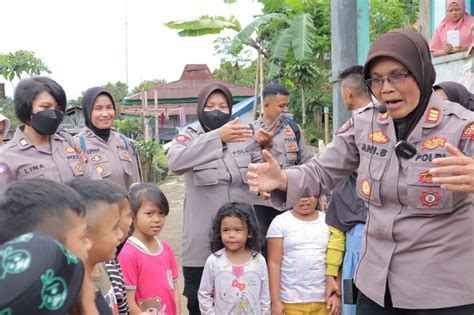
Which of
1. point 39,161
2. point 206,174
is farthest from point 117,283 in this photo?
point 206,174

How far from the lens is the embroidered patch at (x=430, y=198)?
2.27m

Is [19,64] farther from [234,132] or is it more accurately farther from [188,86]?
[234,132]

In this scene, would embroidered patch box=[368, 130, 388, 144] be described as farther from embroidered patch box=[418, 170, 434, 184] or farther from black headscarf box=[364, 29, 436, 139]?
embroidered patch box=[418, 170, 434, 184]

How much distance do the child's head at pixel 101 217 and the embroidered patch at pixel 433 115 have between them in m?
1.33

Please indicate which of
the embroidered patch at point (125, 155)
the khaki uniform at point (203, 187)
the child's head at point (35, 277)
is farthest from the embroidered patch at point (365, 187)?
the embroidered patch at point (125, 155)

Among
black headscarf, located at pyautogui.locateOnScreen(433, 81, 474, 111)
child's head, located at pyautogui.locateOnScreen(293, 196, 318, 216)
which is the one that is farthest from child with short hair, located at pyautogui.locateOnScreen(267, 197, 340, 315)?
black headscarf, located at pyautogui.locateOnScreen(433, 81, 474, 111)

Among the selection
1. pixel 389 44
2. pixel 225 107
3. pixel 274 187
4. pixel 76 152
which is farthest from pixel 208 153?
pixel 389 44

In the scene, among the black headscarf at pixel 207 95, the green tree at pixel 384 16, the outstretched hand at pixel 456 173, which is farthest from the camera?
the green tree at pixel 384 16

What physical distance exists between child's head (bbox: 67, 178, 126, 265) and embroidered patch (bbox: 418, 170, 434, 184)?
48.3 inches

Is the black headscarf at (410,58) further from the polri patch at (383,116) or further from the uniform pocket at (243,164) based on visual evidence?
the uniform pocket at (243,164)

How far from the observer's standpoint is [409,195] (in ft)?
7.68

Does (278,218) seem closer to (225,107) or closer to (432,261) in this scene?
(225,107)

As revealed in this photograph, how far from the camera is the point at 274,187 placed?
8.54 feet

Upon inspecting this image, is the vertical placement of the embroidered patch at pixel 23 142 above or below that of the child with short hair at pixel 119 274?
above
